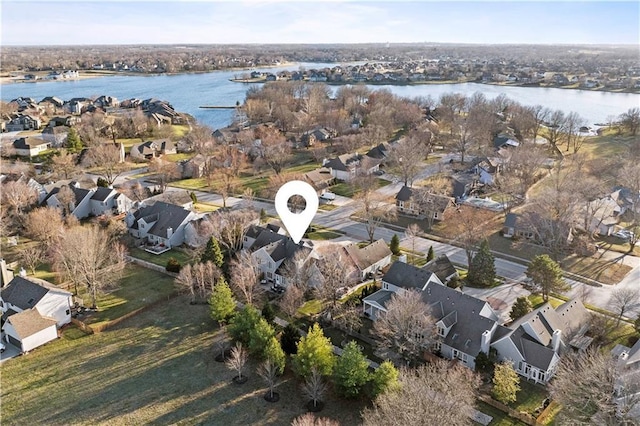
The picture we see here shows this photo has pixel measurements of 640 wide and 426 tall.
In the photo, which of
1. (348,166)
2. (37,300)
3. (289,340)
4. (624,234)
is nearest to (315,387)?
(289,340)

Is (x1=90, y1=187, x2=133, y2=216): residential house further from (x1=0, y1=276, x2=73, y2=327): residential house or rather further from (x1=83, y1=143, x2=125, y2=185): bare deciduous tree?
(x1=0, y1=276, x2=73, y2=327): residential house

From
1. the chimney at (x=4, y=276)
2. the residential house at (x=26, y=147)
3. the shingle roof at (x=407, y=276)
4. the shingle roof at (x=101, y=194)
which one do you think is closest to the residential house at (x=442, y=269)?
the shingle roof at (x=407, y=276)

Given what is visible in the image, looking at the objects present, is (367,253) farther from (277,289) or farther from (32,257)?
(32,257)

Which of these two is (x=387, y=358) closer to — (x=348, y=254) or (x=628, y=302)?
(x=348, y=254)

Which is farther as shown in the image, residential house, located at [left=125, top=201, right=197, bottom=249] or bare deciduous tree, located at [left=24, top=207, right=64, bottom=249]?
residential house, located at [left=125, top=201, right=197, bottom=249]

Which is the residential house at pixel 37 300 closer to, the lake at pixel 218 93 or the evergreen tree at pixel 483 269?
the evergreen tree at pixel 483 269

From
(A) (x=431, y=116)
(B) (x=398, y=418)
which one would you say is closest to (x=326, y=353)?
(B) (x=398, y=418)

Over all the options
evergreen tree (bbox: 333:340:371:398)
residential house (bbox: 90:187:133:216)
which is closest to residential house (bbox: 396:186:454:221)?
evergreen tree (bbox: 333:340:371:398)
